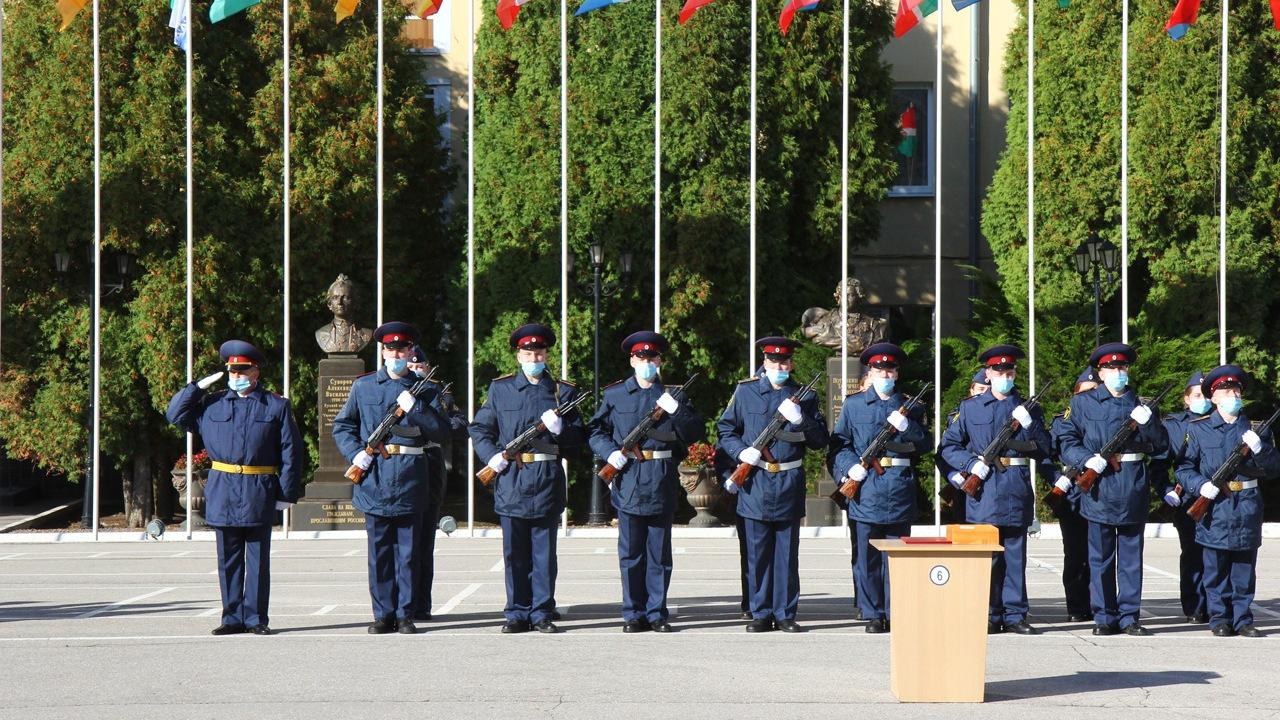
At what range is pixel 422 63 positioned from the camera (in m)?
24.0

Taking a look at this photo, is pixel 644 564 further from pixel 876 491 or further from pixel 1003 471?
pixel 1003 471

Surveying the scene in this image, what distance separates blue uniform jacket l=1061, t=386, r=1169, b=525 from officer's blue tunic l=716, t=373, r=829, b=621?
175cm

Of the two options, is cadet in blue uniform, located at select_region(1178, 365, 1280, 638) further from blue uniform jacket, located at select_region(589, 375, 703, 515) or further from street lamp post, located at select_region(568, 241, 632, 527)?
street lamp post, located at select_region(568, 241, 632, 527)

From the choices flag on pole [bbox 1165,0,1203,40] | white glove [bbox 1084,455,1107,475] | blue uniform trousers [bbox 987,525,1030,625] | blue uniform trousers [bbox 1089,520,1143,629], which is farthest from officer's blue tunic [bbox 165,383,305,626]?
flag on pole [bbox 1165,0,1203,40]

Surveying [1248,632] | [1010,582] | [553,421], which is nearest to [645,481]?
[553,421]

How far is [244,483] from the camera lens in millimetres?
10367

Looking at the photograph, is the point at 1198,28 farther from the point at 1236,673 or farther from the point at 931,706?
the point at 931,706

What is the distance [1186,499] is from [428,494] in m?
5.28

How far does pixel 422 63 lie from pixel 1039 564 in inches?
505

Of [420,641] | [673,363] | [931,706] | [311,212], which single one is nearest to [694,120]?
[673,363]

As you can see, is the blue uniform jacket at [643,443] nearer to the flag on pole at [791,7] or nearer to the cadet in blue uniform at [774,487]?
the cadet in blue uniform at [774,487]

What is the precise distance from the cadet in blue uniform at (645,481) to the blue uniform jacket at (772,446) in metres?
0.26

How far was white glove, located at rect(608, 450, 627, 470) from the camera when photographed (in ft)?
34.6

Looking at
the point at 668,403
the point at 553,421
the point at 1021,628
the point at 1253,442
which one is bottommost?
the point at 1021,628
